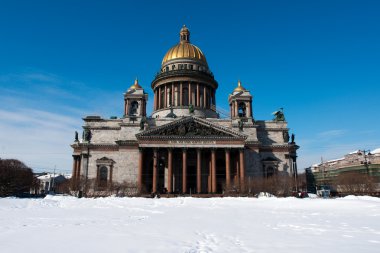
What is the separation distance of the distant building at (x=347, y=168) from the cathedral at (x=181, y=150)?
21788 mm

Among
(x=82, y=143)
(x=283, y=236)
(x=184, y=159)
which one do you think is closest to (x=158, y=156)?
(x=184, y=159)

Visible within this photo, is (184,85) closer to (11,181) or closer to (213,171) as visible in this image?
(213,171)

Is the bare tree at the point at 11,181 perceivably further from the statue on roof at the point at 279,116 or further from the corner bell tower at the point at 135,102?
the statue on roof at the point at 279,116

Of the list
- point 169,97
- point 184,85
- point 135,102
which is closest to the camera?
point 135,102

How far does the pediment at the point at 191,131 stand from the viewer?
45781 mm

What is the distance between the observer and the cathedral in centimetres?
4544

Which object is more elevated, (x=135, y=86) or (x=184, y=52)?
(x=184, y=52)

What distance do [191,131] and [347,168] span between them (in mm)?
57883

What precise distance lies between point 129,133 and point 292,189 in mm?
26544

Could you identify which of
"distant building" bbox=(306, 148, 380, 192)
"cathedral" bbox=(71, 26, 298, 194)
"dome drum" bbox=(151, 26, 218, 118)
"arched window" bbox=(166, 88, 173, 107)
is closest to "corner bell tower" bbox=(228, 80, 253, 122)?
"cathedral" bbox=(71, 26, 298, 194)

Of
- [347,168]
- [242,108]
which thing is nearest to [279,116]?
[242,108]

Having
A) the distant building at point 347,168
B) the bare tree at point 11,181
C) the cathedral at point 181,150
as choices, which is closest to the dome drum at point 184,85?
the cathedral at point 181,150

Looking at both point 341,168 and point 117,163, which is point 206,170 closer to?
point 117,163

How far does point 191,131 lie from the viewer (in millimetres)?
46406
